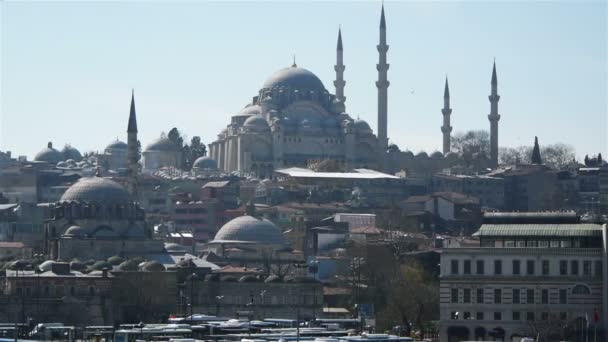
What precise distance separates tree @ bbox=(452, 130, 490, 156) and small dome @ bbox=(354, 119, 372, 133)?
10.9 metres

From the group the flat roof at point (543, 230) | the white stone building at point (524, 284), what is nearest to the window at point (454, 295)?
the white stone building at point (524, 284)

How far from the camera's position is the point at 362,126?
15012cm

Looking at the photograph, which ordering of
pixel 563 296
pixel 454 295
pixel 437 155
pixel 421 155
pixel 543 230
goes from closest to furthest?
pixel 563 296
pixel 454 295
pixel 543 230
pixel 437 155
pixel 421 155

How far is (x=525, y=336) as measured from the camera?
193 ft

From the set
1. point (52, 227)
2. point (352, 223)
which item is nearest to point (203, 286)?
point (52, 227)

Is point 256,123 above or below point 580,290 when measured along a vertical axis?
above

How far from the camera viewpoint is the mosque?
477 ft

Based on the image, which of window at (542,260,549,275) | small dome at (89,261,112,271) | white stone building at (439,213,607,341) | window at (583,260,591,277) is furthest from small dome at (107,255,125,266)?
window at (583,260,591,277)

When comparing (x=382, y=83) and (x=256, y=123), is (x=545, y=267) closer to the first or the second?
(x=382, y=83)

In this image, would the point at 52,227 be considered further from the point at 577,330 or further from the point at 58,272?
the point at 577,330

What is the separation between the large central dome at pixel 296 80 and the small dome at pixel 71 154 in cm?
1675

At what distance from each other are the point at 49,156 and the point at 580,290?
10090cm

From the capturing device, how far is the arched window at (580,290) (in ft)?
196

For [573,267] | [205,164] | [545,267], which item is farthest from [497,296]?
[205,164]
